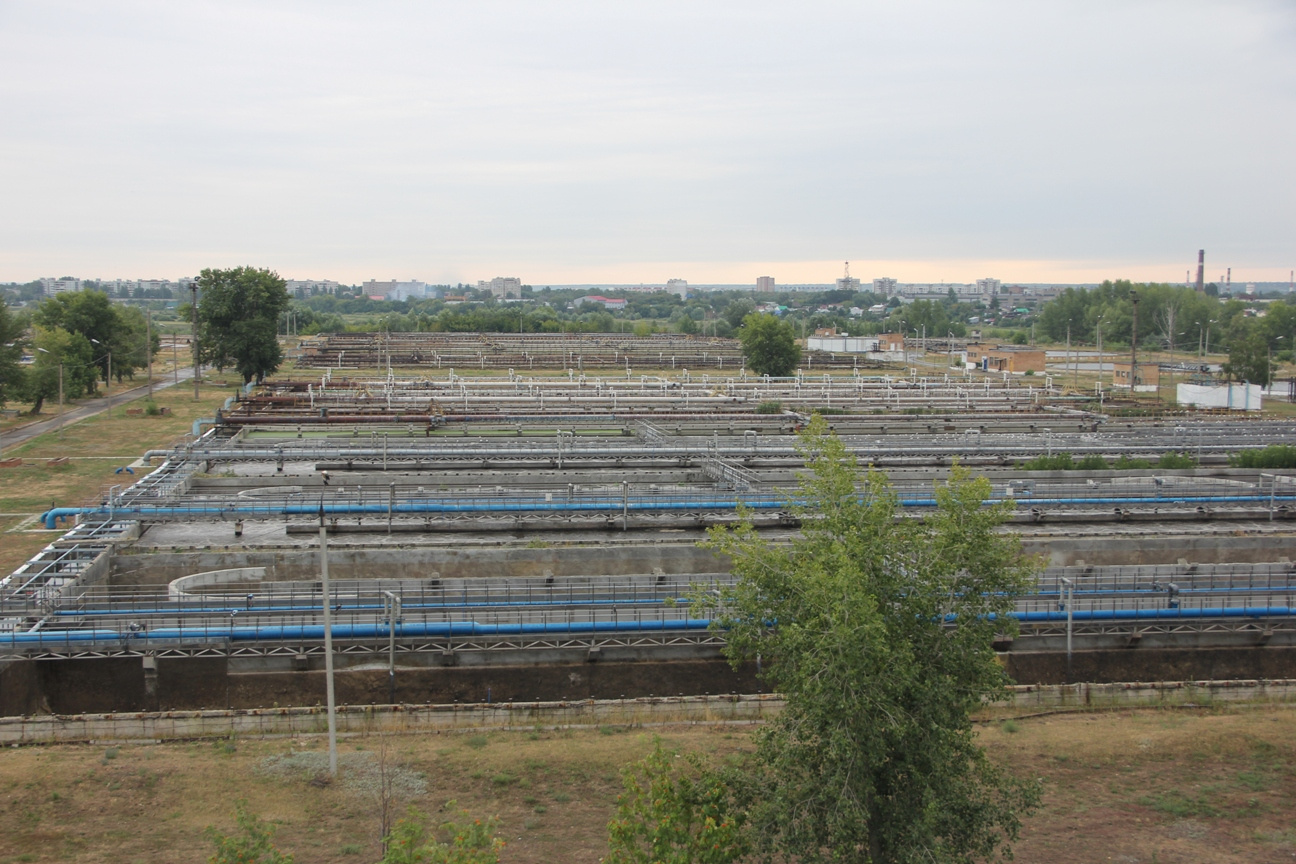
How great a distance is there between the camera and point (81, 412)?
4662 cm

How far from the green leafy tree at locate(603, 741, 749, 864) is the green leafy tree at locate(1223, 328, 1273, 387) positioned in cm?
5765

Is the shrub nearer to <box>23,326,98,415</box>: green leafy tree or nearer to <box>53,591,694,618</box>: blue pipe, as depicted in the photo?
<box>53,591,694,618</box>: blue pipe

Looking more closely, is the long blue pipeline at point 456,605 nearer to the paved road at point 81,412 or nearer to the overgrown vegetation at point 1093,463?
the overgrown vegetation at point 1093,463

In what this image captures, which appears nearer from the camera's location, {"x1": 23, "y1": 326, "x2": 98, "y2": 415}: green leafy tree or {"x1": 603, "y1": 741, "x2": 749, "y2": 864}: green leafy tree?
{"x1": 603, "y1": 741, "x2": 749, "y2": 864}: green leafy tree

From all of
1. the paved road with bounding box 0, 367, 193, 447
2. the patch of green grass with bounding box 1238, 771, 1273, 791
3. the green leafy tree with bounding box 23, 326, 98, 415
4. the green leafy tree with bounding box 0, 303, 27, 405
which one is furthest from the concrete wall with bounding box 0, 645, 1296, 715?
the green leafy tree with bounding box 0, 303, 27, 405

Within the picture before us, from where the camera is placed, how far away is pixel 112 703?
55.4ft

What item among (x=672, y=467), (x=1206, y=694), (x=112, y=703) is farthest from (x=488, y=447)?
(x=1206, y=694)

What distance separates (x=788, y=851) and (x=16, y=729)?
11417 mm

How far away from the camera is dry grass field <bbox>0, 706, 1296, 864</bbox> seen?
11.9 m

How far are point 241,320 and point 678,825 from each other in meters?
51.7

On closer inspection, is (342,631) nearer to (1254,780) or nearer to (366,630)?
(366,630)

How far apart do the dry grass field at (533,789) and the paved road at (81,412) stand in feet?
99.2

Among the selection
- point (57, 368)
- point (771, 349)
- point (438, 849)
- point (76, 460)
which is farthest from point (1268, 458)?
Answer: point (57, 368)

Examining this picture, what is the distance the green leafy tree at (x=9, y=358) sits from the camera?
4291 cm
